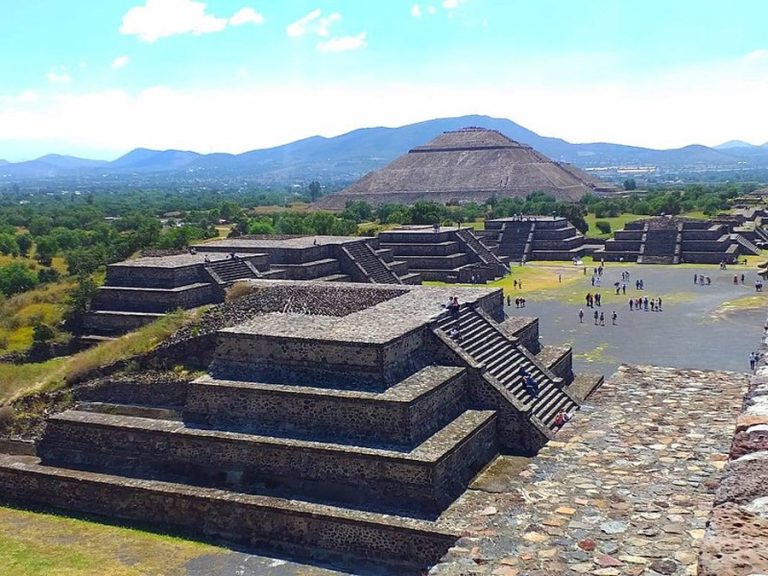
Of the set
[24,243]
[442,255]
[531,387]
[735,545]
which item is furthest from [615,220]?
[735,545]

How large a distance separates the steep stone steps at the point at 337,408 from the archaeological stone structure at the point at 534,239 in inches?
1421

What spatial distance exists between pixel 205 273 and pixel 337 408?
11.6 meters

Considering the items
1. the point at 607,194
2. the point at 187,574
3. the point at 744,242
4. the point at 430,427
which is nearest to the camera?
the point at 187,574

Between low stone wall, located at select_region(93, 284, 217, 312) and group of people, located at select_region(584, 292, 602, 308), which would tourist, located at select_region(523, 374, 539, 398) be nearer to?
low stone wall, located at select_region(93, 284, 217, 312)

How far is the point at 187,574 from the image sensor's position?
10.4m

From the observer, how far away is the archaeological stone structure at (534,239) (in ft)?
163

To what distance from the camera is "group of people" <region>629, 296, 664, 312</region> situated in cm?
3053

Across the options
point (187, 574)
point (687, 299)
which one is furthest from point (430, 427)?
point (687, 299)

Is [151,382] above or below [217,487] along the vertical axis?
above

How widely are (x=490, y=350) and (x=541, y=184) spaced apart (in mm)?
92263

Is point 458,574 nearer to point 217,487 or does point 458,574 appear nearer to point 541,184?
point 217,487

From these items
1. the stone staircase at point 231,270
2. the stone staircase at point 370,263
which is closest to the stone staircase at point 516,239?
the stone staircase at point 370,263

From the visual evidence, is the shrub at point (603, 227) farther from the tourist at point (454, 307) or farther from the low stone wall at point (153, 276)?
the tourist at point (454, 307)

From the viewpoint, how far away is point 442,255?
39875 millimetres
